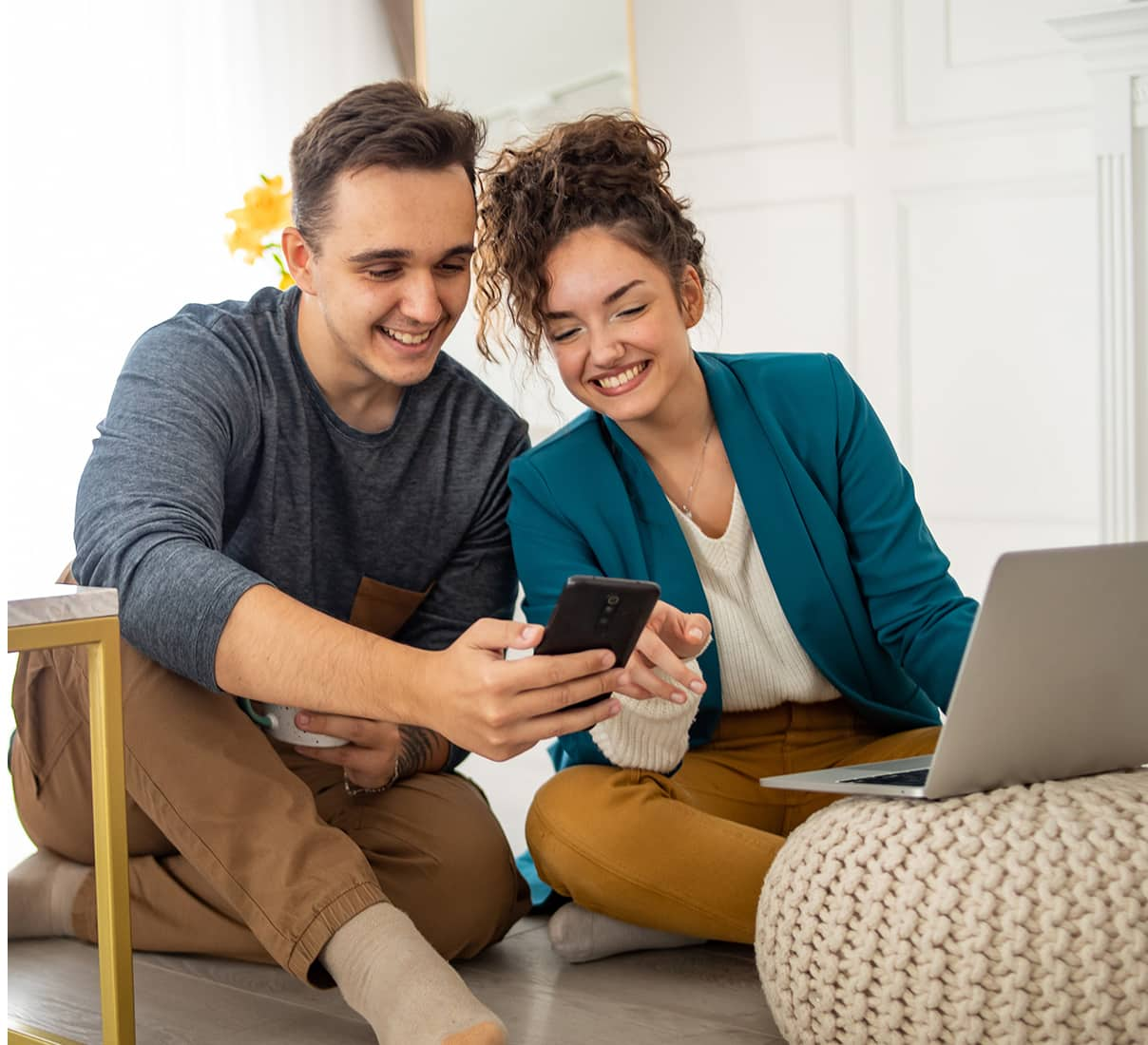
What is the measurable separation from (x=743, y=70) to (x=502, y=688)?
2799 mm

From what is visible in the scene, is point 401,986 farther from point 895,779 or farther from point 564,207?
point 564,207

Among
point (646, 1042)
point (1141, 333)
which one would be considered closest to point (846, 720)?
point (646, 1042)

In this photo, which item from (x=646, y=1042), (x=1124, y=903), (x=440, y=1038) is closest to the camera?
(x=1124, y=903)

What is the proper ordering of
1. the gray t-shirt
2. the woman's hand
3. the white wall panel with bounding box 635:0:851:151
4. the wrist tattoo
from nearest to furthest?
the woman's hand
the gray t-shirt
the wrist tattoo
the white wall panel with bounding box 635:0:851:151

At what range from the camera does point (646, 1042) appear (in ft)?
4.25

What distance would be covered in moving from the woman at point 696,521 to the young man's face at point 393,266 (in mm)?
78

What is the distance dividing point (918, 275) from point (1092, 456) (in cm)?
59

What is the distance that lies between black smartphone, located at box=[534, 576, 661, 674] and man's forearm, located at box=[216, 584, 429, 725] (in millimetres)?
143

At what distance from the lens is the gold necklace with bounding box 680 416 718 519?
1.71 meters

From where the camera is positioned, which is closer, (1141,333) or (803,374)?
(803,374)

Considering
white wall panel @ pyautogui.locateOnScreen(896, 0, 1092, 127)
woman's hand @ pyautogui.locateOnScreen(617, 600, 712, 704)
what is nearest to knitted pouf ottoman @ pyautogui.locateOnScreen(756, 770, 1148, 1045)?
woman's hand @ pyautogui.locateOnScreen(617, 600, 712, 704)

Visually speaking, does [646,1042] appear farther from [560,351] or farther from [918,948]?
[560,351]

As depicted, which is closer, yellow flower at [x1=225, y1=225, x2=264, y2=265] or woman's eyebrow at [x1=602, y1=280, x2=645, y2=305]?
woman's eyebrow at [x1=602, y1=280, x2=645, y2=305]

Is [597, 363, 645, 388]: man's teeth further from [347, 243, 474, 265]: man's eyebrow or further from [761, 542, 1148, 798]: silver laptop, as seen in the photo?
[761, 542, 1148, 798]: silver laptop
